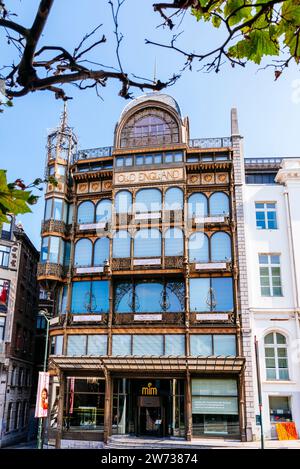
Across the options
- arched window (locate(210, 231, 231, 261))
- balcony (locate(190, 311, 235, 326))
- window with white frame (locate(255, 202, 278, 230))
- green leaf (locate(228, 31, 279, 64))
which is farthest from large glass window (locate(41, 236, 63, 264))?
green leaf (locate(228, 31, 279, 64))

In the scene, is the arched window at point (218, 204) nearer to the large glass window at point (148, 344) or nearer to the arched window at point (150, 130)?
the arched window at point (150, 130)

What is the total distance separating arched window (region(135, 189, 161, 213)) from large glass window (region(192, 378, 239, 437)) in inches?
446

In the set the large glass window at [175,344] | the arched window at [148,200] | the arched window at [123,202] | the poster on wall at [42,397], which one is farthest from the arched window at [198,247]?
the poster on wall at [42,397]

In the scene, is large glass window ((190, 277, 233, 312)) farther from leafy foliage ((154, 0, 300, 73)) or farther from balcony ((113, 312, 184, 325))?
leafy foliage ((154, 0, 300, 73))

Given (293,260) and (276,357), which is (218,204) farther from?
(276,357)

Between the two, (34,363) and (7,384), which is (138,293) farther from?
(34,363)

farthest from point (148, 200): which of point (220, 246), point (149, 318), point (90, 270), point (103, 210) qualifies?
point (149, 318)

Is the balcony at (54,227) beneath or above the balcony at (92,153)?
beneath

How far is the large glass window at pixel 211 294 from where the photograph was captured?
92.6ft

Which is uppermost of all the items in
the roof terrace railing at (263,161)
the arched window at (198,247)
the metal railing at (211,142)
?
the roof terrace railing at (263,161)

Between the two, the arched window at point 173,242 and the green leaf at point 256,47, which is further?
the arched window at point 173,242

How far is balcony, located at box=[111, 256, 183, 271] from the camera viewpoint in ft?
94.3

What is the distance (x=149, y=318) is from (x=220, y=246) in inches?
256
